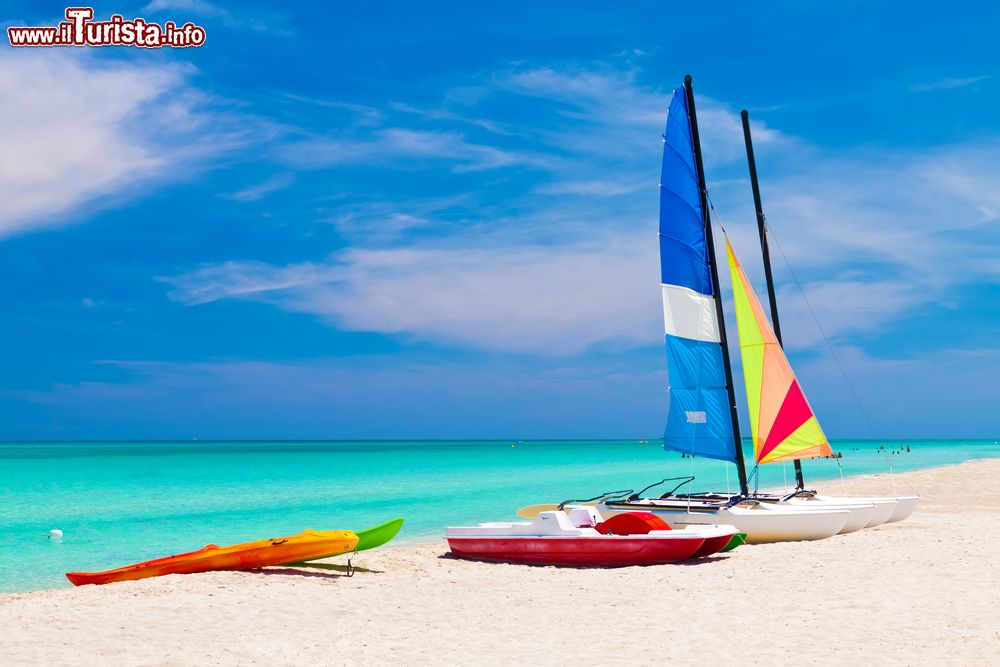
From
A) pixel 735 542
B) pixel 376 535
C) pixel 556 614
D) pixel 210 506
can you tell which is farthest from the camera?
pixel 210 506

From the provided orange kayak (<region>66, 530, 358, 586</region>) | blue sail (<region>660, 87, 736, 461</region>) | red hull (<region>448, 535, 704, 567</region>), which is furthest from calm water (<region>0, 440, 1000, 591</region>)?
blue sail (<region>660, 87, 736, 461</region>)

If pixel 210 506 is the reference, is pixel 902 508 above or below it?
above

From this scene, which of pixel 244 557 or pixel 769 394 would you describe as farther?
pixel 769 394

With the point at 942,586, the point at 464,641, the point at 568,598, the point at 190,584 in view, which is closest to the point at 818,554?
the point at 942,586

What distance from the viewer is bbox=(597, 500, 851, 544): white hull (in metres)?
16.6

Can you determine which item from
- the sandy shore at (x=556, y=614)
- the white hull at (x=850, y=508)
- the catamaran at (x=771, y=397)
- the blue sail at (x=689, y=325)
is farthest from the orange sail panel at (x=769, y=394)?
the sandy shore at (x=556, y=614)

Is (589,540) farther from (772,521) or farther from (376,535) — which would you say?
(772,521)

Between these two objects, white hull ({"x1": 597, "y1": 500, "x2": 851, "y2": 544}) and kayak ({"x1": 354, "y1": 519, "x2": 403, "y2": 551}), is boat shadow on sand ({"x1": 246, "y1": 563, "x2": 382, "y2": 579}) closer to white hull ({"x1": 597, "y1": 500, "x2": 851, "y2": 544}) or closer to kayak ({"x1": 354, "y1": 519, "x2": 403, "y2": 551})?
kayak ({"x1": 354, "y1": 519, "x2": 403, "y2": 551})

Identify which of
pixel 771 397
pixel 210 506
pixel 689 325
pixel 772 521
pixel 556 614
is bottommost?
pixel 210 506

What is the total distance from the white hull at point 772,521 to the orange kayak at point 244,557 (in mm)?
6452

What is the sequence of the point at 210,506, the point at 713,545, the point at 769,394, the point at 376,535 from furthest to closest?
the point at 210,506 → the point at 769,394 → the point at 376,535 → the point at 713,545

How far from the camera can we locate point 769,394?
1936 centimetres

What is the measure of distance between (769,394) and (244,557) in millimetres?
11600

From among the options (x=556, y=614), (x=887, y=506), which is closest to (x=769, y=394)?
(x=887, y=506)
